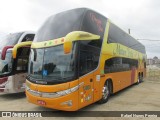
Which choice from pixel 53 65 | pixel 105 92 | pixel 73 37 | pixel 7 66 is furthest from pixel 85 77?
pixel 7 66

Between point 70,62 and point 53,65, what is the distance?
63 cm

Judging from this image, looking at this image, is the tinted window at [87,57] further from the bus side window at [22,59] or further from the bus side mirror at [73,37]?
the bus side window at [22,59]

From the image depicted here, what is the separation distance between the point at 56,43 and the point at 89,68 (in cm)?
158

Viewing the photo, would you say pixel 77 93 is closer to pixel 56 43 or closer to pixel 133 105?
pixel 56 43

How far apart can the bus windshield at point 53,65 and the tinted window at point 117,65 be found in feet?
9.44

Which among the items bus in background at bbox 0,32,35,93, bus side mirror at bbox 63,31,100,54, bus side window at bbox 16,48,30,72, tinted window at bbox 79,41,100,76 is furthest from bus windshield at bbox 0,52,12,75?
bus side mirror at bbox 63,31,100,54

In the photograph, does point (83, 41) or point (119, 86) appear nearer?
point (83, 41)

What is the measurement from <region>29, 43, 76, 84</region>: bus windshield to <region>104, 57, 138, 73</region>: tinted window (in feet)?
9.44

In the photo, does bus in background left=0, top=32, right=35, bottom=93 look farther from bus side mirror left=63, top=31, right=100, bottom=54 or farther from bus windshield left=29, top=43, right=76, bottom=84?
bus side mirror left=63, top=31, right=100, bottom=54

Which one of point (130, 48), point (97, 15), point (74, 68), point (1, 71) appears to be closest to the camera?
point (74, 68)

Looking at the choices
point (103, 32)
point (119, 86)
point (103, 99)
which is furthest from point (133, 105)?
point (103, 32)

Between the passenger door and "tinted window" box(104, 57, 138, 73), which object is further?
"tinted window" box(104, 57, 138, 73)

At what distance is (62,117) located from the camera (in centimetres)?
794

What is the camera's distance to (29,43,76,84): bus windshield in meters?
7.53
